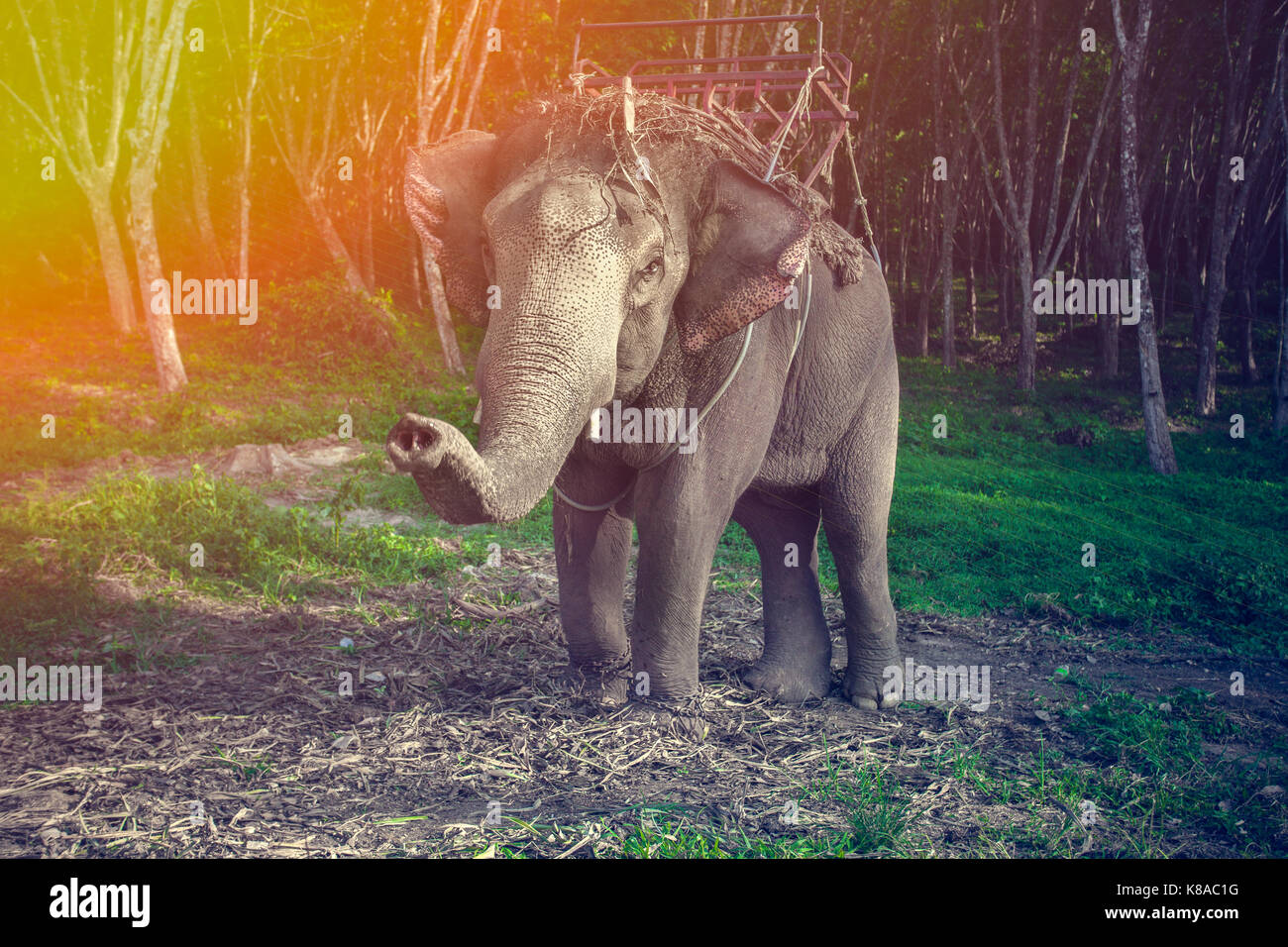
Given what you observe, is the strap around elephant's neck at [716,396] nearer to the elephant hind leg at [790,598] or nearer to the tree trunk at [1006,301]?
the elephant hind leg at [790,598]

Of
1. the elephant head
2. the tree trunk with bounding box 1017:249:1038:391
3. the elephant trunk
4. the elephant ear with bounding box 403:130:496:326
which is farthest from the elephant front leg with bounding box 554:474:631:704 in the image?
the tree trunk with bounding box 1017:249:1038:391

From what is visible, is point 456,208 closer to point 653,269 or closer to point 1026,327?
point 653,269

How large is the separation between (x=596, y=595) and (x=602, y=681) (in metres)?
0.45

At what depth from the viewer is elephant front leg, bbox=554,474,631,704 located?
562 centimetres

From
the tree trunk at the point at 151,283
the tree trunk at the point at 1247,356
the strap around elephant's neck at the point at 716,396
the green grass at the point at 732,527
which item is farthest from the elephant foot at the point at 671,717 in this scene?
the tree trunk at the point at 1247,356

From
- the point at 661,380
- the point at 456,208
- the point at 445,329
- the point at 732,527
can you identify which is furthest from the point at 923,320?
the point at 456,208

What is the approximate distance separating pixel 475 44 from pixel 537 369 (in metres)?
18.5

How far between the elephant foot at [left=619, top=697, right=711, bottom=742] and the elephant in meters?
0.02

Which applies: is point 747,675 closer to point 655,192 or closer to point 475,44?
point 655,192

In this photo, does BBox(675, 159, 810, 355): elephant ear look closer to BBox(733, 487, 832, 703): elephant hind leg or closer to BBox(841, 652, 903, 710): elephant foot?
BBox(733, 487, 832, 703): elephant hind leg

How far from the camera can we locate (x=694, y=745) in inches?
207

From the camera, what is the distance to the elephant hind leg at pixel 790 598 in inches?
244

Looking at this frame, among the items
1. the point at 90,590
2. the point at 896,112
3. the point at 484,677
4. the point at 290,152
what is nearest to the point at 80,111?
the point at 290,152

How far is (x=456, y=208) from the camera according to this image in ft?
15.9
